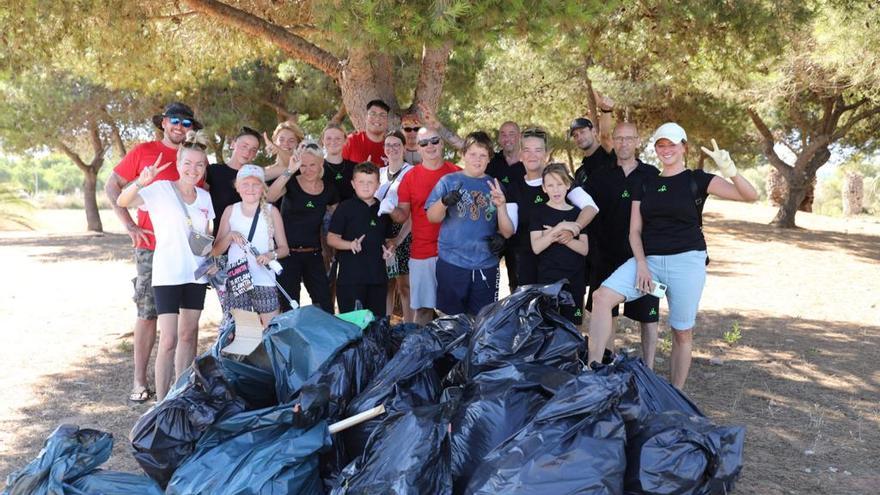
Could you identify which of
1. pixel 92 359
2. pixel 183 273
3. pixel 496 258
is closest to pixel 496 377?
pixel 496 258

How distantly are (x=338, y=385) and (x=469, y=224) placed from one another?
74.5 inches

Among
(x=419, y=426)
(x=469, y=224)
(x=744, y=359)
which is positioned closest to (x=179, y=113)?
(x=469, y=224)

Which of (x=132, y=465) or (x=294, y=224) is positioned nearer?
(x=132, y=465)

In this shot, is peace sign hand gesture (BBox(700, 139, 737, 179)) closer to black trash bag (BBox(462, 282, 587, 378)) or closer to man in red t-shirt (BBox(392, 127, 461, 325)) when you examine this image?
black trash bag (BBox(462, 282, 587, 378))

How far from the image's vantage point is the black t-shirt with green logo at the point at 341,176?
5508 millimetres

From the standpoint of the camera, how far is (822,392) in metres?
5.42

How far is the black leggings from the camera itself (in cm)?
516

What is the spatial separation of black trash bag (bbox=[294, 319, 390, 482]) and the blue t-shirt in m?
1.28

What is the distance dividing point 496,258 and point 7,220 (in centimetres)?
2288

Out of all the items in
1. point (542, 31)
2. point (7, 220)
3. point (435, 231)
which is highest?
point (542, 31)

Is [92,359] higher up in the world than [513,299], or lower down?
lower down

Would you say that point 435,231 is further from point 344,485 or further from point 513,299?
point 344,485

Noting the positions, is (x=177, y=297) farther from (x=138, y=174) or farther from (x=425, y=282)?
(x=425, y=282)

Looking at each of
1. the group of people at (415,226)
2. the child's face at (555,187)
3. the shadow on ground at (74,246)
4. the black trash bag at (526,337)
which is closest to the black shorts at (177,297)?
the group of people at (415,226)
